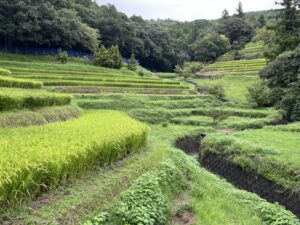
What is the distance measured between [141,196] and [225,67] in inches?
2470

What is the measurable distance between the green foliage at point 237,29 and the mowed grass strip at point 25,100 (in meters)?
76.7

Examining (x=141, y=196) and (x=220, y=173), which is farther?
(x=220, y=173)

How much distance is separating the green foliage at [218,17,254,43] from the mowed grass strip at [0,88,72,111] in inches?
3021

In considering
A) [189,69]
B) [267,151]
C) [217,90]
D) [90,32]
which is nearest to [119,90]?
[217,90]

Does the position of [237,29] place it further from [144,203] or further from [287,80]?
[144,203]

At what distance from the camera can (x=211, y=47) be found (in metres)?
83.5

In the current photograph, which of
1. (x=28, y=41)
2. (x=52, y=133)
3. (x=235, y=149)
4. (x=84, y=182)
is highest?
(x=28, y=41)

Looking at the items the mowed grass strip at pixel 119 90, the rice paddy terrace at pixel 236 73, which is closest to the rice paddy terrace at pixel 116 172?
the mowed grass strip at pixel 119 90

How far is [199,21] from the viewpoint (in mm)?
122562

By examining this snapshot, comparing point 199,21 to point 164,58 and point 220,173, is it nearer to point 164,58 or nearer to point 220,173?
point 164,58

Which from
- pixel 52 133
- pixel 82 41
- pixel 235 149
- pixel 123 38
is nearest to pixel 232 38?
pixel 123 38

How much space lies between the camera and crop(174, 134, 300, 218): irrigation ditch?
1402 centimetres

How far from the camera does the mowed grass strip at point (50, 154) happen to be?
22.2ft

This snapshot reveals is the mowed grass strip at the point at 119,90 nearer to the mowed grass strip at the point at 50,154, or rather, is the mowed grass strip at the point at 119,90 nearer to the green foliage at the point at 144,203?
the mowed grass strip at the point at 50,154
